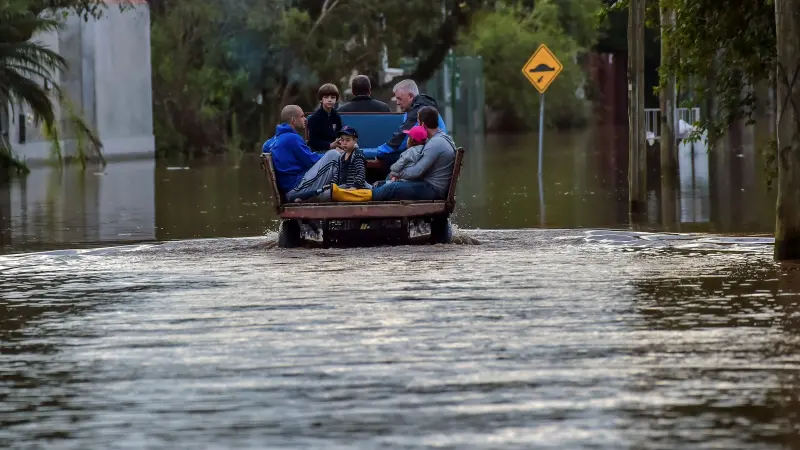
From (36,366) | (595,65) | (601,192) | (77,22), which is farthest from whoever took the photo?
(595,65)

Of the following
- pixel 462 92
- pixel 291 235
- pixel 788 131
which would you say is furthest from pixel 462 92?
pixel 788 131

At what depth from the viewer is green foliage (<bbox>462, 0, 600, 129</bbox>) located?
89.9m

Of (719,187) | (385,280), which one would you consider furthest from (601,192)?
(385,280)

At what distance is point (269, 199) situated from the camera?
32094mm

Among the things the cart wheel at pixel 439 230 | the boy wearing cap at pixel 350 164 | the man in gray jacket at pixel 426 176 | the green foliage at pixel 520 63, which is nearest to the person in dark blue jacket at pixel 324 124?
the boy wearing cap at pixel 350 164

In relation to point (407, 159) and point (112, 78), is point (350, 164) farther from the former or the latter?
point (112, 78)

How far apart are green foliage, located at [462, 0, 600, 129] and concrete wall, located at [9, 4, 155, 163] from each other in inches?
1239

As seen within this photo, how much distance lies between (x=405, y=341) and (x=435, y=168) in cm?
787

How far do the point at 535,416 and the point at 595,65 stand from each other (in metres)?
101

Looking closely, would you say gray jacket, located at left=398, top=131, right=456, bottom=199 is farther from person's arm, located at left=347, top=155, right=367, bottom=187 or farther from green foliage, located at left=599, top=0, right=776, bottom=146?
green foliage, located at left=599, top=0, right=776, bottom=146

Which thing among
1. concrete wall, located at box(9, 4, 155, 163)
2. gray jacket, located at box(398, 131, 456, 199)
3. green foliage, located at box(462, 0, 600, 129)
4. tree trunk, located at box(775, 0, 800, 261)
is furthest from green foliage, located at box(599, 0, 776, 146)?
green foliage, located at box(462, 0, 600, 129)

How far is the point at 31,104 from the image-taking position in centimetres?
4169

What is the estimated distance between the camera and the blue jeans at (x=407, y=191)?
1950 cm

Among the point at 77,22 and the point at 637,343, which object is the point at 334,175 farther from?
the point at 77,22
